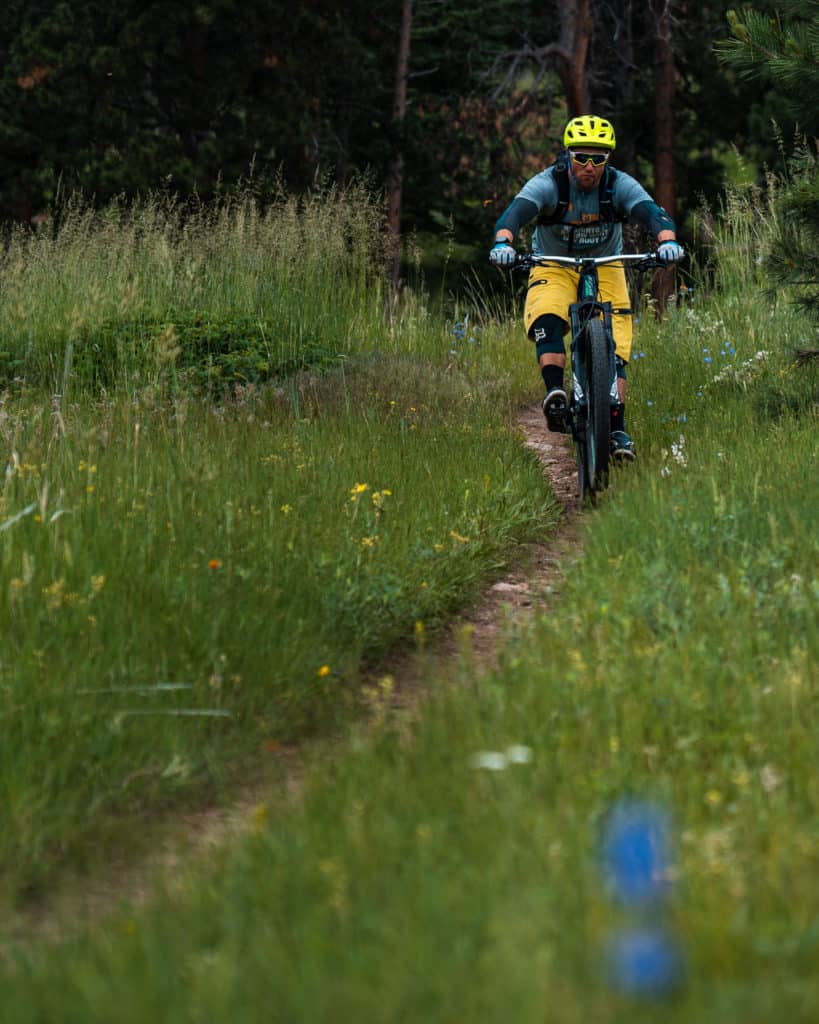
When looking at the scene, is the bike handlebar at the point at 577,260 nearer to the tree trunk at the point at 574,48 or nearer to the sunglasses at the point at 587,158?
the sunglasses at the point at 587,158

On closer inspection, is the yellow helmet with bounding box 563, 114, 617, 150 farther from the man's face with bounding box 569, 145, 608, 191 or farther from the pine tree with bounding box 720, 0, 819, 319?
the pine tree with bounding box 720, 0, 819, 319

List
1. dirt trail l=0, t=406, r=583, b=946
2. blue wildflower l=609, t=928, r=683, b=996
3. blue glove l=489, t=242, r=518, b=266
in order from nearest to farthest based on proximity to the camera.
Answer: blue wildflower l=609, t=928, r=683, b=996 < dirt trail l=0, t=406, r=583, b=946 < blue glove l=489, t=242, r=518, b=266

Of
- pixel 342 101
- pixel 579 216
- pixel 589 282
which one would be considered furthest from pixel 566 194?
pixel 342 101

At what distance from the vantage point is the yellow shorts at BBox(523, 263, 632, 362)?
25.0 ft

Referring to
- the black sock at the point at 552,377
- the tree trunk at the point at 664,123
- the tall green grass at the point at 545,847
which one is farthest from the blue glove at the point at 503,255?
the tree trunk at the point at 664,123

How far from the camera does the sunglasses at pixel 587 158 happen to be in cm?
729

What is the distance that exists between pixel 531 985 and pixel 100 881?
160cm

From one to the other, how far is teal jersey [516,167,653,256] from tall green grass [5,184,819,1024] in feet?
9.62

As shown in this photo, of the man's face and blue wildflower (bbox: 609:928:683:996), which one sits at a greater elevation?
the man's face

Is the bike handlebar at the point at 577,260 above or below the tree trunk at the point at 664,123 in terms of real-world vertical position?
below

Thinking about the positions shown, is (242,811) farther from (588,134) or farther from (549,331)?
(588,134)

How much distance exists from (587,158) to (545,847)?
17.4 feet

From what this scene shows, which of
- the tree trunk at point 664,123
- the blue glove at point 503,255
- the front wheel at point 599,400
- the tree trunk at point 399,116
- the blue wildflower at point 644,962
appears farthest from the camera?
the tree trunk at point 399,116

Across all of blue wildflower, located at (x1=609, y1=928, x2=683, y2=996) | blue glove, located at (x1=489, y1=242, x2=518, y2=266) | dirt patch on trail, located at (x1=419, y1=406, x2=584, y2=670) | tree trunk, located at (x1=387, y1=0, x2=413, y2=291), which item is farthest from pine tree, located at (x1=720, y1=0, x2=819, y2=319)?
tree trunk, located at (x1=387, y1=0, x2=413, y2=291)
